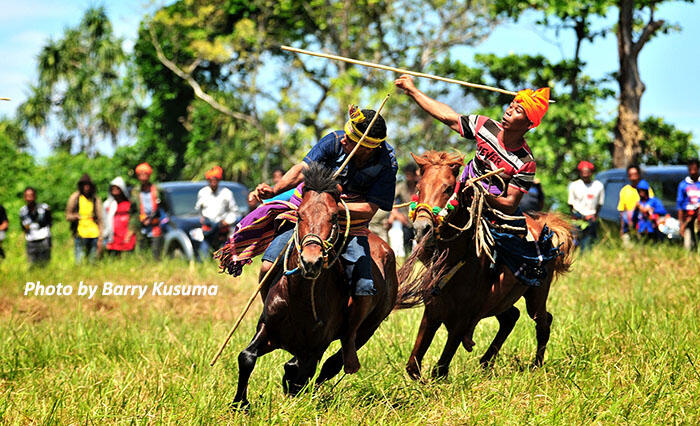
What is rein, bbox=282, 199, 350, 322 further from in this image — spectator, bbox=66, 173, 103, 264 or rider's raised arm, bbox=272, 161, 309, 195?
spectator, bbox=66, 173, 103, 264

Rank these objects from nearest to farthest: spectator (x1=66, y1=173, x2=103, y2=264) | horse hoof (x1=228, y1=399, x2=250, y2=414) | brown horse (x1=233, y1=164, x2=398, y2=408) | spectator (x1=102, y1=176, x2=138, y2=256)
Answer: brown horse (x1=233, y1=164, x2=398, y2=408), horse hoof (x1=228, y1=399, x2=250, y2=414), spectator (x1=66, y1=173, x2=103, y2=264), spectator (x1=102, y1=176, x2=138, y2=256)

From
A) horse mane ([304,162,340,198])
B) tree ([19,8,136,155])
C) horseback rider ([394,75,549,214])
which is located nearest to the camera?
horse mane ([304,162,340,198])

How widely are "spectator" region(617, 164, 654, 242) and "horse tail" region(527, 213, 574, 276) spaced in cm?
585

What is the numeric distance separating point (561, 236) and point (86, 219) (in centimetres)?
908

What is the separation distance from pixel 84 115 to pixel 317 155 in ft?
123

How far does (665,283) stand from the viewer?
10078mm

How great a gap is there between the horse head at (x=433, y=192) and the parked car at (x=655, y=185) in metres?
8.45

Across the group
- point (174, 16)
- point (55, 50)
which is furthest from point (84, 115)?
point (174, 16)

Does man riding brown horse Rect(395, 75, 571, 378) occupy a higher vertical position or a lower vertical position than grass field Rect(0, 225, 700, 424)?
higher

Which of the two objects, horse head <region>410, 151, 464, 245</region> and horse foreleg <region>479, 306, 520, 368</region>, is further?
horse foreleg <region>479, 306, 520, 368</region>

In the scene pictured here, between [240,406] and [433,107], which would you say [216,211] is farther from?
[240,406]

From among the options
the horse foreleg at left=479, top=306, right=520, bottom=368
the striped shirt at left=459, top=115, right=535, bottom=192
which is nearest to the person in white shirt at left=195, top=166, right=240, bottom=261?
the horse foreleg at left=479, top=306, right=520, bottom=368

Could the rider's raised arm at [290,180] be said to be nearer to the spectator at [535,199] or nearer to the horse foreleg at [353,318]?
the horse foreleg at [353,318]

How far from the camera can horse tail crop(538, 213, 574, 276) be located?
24.8 feet
